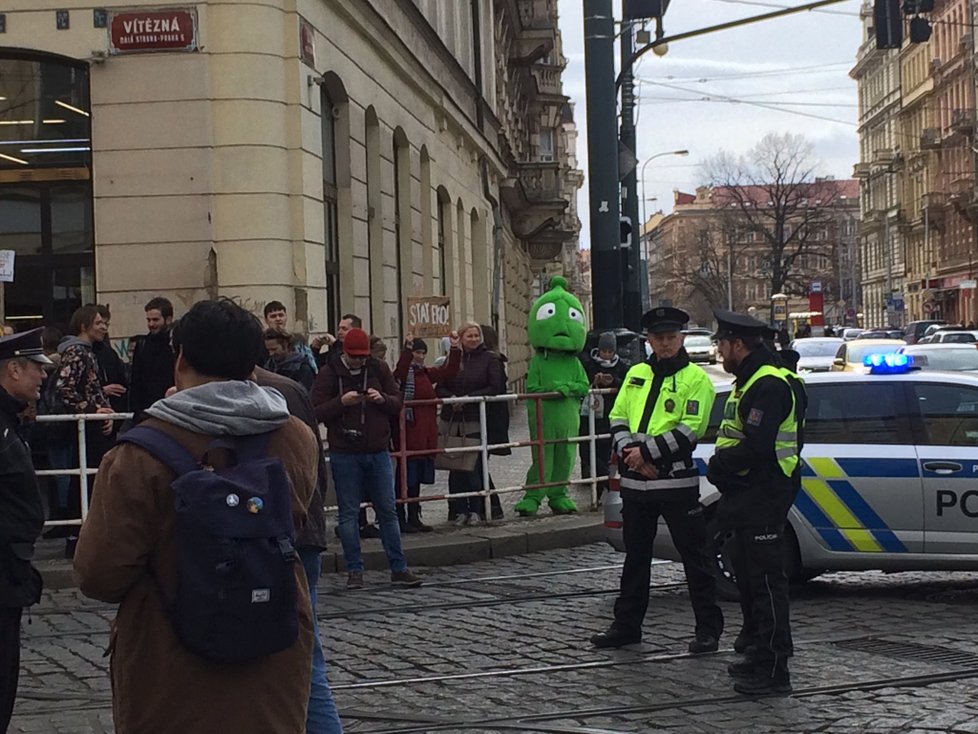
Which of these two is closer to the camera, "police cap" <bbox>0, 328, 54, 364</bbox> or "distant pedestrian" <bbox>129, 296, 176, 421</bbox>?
"police cap" <bbox>0, 328, 54, 364</bbox>

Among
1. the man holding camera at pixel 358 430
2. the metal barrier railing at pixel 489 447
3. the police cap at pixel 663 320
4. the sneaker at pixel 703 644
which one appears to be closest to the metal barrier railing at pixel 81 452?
the man holding camera at pixel 358 430

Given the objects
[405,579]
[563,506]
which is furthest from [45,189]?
[405,579]

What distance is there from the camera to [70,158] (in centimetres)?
1753

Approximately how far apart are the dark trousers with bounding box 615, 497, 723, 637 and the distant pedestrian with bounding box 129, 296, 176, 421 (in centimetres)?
443

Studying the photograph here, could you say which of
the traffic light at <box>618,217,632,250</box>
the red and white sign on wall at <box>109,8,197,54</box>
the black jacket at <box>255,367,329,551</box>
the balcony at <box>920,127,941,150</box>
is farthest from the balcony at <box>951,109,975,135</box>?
the black jacket at <box>255,367,329,551</box>

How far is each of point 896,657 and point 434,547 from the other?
4917 millimetres

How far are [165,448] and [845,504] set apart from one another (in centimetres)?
707

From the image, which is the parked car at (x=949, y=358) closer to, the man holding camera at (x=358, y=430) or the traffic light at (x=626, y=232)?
the traffic light at (x=626, y=232)

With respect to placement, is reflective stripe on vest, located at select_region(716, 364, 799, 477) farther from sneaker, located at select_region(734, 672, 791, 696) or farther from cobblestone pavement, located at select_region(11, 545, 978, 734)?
cobblestone pavement, located at select_region(11, 545, 978, 734)

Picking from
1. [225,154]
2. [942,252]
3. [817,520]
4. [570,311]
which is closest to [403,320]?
[225,154]

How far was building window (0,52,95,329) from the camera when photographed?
17.5 m

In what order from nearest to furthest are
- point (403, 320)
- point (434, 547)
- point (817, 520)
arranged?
point (817, 520), point (434, 547), point (403, 320)

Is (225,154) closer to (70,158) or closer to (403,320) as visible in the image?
(70,158)

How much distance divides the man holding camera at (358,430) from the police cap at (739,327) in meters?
3.39
